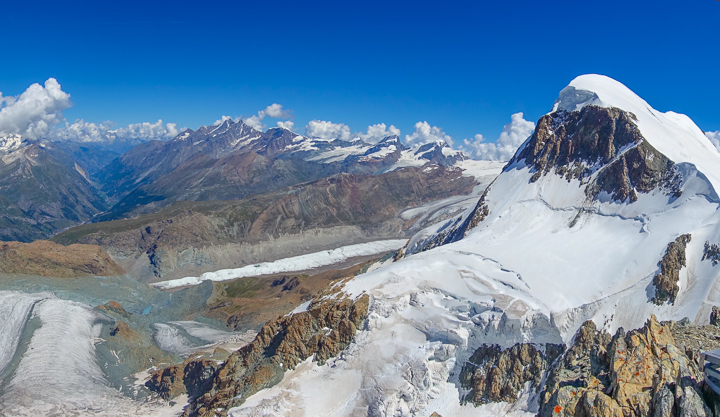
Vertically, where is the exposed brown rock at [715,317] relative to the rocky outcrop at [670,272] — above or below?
below

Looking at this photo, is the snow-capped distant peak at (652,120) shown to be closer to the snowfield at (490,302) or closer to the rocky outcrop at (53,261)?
the snowfield at (490,302)

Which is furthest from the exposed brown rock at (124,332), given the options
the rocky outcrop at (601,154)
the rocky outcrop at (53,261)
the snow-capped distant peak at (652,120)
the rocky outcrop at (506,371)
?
the snow-capped distant peak at (652,120)

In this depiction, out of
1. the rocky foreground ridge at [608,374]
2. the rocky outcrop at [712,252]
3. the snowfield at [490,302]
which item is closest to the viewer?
the rocky foreground ridge at [608,374]

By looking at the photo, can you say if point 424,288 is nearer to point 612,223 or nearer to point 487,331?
point 487,331

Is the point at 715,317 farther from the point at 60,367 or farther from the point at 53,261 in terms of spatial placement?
the point at 53,261

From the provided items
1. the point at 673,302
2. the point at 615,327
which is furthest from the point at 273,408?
the point at 673,302

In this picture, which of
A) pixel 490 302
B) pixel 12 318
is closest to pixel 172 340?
pixel 12 318

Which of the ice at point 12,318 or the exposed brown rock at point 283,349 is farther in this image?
the ice at point 12,318
